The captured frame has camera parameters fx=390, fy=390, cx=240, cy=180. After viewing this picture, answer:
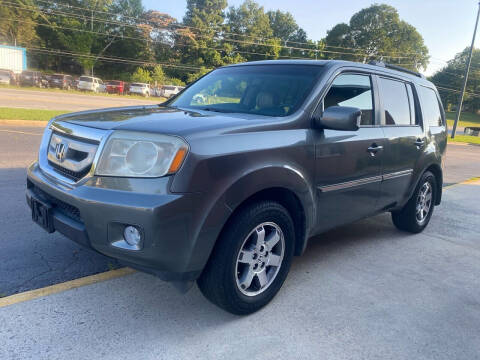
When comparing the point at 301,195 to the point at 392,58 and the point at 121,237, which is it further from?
the point at 392,58

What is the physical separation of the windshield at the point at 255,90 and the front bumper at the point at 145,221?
1.24 meters

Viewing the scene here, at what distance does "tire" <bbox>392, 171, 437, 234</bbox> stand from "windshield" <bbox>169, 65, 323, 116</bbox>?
225cm

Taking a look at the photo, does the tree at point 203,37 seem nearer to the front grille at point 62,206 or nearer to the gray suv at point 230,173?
the gray suv at point 230,173

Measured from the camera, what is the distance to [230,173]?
2.34 metres

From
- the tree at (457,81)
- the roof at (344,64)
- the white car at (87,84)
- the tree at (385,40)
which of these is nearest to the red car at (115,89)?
the white car at (87,84)

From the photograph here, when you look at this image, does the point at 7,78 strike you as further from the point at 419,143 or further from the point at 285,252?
the point at 285,252

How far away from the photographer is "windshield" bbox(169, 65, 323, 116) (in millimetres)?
3127

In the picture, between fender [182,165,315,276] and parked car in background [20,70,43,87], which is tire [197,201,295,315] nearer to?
fender [182,165,315,276]

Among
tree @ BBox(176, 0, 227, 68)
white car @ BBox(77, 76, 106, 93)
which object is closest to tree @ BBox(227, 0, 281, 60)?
tree @ BBox(176, 0, 227, 68)

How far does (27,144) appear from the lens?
851 cm

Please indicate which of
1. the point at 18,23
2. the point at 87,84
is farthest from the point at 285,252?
the point at 18,23

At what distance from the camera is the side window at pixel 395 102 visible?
390cm

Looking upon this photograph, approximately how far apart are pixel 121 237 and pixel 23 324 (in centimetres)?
90

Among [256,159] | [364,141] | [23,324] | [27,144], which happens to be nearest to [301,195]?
[256,159]
